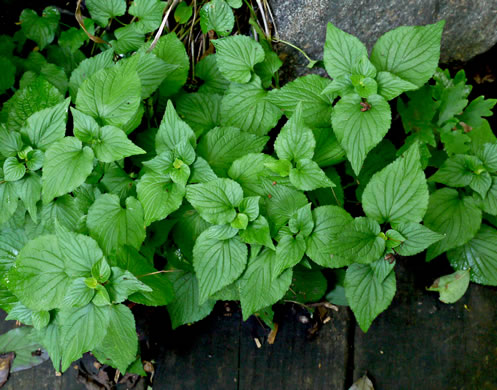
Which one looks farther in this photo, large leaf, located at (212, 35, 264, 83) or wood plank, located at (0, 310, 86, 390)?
wood plank, located at (0, 310, 86, 390)

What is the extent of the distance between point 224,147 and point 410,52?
68cm

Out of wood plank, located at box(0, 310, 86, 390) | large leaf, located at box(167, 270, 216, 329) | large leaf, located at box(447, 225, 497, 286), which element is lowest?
wood plank, located at box(0, 310, 86, 390)

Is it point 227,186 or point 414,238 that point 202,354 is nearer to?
point 227,186

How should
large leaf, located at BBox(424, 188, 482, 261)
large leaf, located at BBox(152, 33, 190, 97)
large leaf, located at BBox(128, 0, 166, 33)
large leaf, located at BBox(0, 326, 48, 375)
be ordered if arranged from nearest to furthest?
large leaf, located at BBox(424, 188, 482, 261) < large leaf, located at BBox(152, 33, 190, 97) < large leaf, located at BBox(128, 0, 166, 33) < large leaf, located at BBox(0, 326, 48, 375)

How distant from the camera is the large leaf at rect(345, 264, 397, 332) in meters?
1.40

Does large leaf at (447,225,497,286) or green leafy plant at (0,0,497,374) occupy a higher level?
green leafy plant at (0,0,497,374)

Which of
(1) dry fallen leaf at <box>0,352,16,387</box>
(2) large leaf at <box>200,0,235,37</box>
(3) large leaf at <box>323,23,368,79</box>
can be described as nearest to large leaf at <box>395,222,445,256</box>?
(3) large leaf at <box>323,23,368,79</box>

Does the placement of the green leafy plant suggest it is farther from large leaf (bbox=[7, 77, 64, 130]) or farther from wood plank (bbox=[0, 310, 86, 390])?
wood plank (bbox=[0, 310, 86, 390])

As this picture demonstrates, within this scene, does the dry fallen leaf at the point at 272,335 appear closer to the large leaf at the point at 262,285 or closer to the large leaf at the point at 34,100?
the large leaf at the point at 262,285

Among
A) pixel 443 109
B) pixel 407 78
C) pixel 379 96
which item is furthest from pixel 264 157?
pixel 443 109

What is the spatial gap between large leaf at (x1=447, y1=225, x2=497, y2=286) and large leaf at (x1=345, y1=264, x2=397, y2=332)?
18.4 inches

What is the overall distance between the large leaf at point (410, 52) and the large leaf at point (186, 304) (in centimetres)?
101

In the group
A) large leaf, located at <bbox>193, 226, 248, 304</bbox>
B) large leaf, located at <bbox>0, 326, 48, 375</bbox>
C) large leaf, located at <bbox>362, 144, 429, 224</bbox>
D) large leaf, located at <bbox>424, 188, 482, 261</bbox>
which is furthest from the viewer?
large leaf, located at <bbox>0, 326, 48, 375</bbox>

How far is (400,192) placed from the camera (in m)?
1.35
